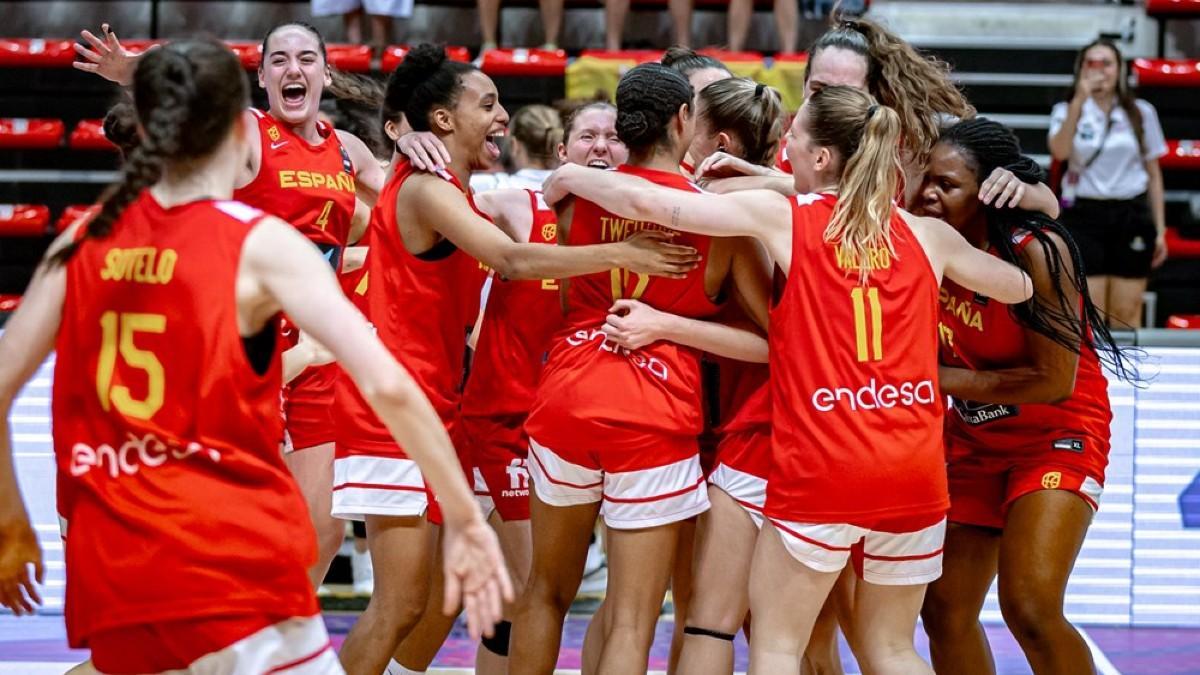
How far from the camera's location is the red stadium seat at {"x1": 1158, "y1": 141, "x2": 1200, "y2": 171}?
10.2 m

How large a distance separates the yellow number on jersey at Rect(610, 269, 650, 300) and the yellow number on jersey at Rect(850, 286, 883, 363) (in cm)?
61

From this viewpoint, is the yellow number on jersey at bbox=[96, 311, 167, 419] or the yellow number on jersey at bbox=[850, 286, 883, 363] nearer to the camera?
the yellow number on jersey at bbox=[96, 311, 167, 419]

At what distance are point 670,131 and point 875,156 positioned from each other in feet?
1.87

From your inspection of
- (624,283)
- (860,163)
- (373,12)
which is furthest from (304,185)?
(373,12)

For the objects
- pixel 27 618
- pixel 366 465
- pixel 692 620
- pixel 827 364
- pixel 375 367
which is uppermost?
pixel 375 367

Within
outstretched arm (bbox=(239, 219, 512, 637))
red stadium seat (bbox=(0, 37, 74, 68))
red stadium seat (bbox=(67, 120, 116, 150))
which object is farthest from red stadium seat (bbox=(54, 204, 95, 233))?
outstretched arm (bbox=(239, 219, 512, 637))

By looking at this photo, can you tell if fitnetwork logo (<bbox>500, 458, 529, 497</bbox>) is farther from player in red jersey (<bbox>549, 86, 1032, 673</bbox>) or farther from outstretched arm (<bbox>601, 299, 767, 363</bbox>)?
player in red jersey (<bbox>549, 86, 1032, 673</bbox>)

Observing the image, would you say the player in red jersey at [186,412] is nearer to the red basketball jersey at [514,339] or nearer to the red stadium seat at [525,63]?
the red basketball jersey at [514,339]

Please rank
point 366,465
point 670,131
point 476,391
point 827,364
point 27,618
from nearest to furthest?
point 827,364
point 670,131
point 366,465
point 476,391
point 27,618

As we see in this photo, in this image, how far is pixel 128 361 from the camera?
2805 millimetres

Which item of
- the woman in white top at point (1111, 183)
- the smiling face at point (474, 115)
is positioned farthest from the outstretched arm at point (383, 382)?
the woman in white top at point (1111, 183)

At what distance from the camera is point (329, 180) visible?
17.5ft

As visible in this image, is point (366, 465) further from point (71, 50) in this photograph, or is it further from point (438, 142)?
point (71, 50)

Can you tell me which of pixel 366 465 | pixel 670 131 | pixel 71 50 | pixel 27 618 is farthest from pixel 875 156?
pixel 71 50
